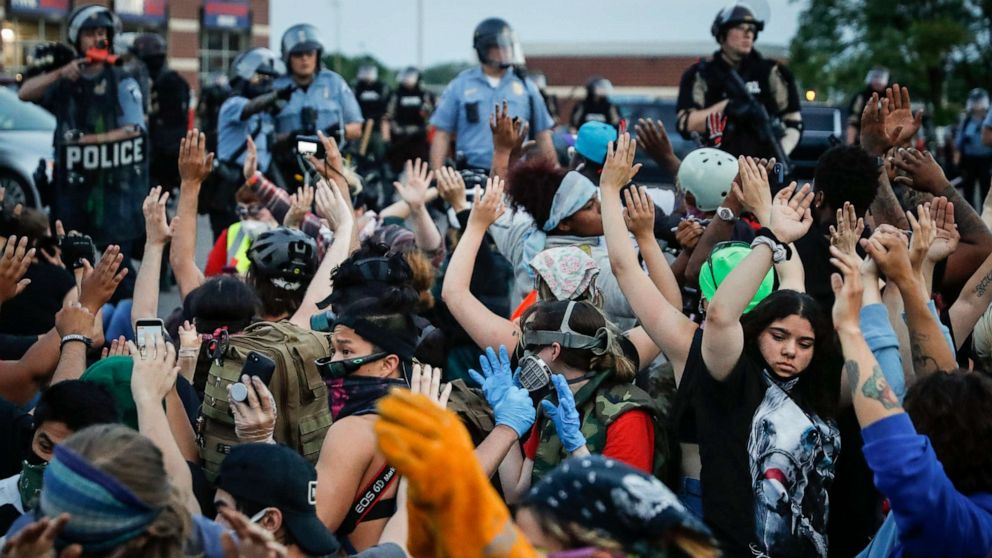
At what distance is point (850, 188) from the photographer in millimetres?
5125

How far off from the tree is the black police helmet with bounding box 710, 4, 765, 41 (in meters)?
28.9

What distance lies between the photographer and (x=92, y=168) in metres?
8.62

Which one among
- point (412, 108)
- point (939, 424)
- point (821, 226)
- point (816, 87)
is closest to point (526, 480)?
point (939, 424)

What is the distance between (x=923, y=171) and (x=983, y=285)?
84 cm

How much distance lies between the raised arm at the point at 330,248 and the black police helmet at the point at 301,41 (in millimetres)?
3608

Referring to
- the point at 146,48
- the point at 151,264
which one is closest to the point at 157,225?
the point at 151,264

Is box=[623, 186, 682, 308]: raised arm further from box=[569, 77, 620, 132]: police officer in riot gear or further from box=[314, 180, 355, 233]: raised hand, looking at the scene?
box=[569, 77, 620, 132]: police officer in riot gear

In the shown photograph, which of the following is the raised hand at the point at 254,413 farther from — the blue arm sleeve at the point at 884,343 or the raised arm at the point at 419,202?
the raised arm at the point at 419,202

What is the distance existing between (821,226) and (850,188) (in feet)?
0.74

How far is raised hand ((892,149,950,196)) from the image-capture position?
519 cm

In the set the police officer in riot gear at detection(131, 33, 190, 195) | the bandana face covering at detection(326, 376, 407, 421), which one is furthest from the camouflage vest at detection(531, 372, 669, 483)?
the police officer in riot gear at detection(131, 33, 190, 195)

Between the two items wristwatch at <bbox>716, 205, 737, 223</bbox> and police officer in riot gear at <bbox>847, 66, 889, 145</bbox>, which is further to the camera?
police officer in riot gear at <bbox>847, 66, 889, 145</bbox>

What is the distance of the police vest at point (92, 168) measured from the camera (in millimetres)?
8594

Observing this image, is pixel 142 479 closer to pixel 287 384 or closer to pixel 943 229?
pixel 287 384
